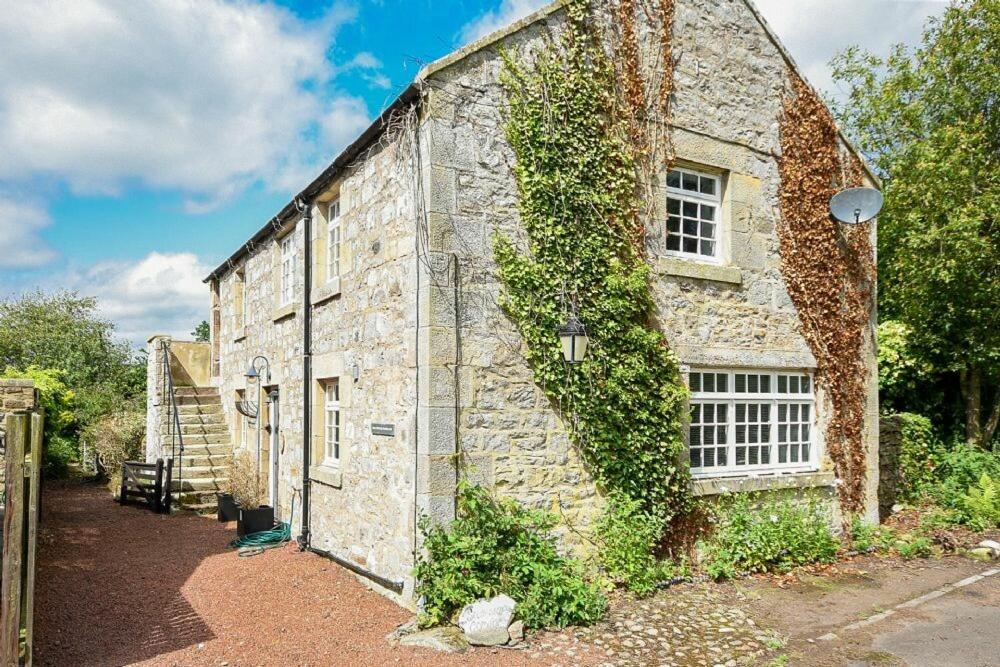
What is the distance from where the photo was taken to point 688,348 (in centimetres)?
820

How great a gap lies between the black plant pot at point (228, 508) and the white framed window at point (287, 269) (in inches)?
130

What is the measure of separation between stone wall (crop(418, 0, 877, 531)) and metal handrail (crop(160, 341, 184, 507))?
26.4ft

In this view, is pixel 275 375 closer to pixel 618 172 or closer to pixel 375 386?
pixel 375 386

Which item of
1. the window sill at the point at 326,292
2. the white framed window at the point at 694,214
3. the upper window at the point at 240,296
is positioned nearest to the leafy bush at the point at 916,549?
the white framed window at the point at 694,214

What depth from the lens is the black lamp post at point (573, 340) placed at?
706 cm

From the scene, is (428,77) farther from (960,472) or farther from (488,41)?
(960,472)

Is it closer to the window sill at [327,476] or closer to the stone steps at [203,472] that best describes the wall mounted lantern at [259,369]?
the stone steps at [203,472]

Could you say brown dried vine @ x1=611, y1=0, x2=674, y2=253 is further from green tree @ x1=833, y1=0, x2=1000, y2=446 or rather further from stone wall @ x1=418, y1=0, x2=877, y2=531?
green tree @ x1=833, y1=0, x2=1000, y2=446

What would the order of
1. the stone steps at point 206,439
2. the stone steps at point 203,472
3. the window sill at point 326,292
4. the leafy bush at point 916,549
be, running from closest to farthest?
1. the window sill at point 326,292
2. the leafy bush at point 916,549
3. the stone steps at point 203,472
4. the stone steps at point 206,439

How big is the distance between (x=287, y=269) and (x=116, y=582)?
17.4 feet

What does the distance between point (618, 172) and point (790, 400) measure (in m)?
3.95

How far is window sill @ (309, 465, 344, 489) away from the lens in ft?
28.5

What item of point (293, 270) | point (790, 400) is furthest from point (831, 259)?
point (293, 270)

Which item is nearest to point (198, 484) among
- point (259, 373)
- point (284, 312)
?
point (259, 373)
